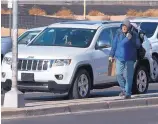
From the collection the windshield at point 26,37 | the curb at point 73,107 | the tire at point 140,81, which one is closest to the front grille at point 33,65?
the curb at point 73,107

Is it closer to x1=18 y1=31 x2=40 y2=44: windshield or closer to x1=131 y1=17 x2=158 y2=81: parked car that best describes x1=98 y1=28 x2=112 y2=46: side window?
x1=18 y1=31 x2=40 y2=44: windshield

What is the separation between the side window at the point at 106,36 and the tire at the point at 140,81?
3.51 feet

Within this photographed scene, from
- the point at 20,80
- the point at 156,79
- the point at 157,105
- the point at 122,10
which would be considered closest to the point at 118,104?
the point at 157,105

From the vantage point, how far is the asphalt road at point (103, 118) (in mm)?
12039

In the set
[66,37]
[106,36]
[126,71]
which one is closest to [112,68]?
[126,71]

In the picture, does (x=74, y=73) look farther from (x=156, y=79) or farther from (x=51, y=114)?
(x=156, y=79)

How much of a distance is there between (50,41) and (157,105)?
2.97 meters

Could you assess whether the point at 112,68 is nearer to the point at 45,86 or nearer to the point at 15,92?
the point at 45,86

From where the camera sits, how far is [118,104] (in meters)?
14.1

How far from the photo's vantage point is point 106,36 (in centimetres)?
1603

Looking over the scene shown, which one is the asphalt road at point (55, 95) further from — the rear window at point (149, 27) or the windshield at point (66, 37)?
the rear window at point (149, 27)

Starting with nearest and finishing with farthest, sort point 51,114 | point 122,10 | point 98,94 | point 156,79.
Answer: point 51,114, point 98,94, point 156,79, point 122,10

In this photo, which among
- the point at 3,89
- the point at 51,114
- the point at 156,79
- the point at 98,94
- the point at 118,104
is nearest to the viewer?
the point at 51,114

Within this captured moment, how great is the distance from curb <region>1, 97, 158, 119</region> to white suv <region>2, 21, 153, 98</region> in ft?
3.05
